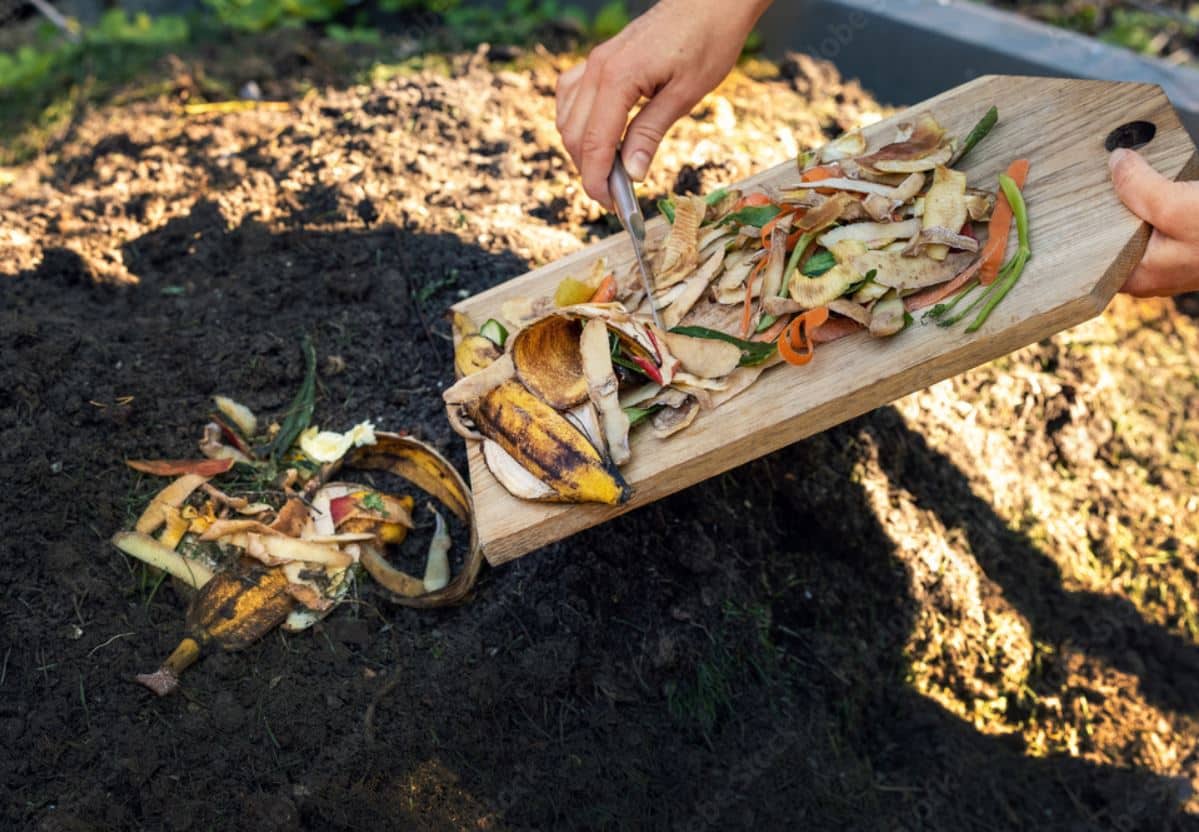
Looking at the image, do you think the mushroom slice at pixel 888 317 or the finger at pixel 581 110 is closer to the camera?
the mushroom slice at pixel 888 317

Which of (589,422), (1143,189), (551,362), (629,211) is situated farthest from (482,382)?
(1143,189)

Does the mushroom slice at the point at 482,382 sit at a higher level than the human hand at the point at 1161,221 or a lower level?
lower

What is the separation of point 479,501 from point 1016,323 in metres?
1.31

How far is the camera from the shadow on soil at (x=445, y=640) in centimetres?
231

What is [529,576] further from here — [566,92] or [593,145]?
[566,92]

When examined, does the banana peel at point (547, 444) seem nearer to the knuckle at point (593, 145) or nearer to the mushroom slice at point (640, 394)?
the mushroom slice at point (640, 394)

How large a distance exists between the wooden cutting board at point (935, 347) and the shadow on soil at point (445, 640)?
50 centimetres

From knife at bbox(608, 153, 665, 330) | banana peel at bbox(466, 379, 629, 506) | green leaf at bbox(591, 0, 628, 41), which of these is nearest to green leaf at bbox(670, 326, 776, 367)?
knife at bbox(608, 153, 665, 330)

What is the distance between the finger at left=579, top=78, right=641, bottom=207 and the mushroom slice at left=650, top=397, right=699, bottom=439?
0.71 m

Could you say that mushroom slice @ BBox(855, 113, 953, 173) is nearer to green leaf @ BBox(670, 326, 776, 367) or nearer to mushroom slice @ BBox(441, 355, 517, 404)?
green leaf @ BBox(670, 326, 776, 367)

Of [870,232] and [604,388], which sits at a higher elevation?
[870,232]

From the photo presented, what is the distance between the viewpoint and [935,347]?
222 cm

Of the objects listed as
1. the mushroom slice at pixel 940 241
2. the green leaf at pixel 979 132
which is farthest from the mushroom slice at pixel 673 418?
the green leaf at pixel 979 132

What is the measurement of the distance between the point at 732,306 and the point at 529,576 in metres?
0.94
